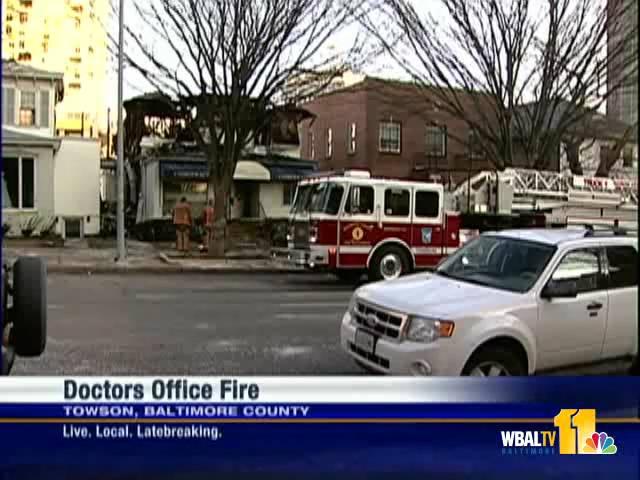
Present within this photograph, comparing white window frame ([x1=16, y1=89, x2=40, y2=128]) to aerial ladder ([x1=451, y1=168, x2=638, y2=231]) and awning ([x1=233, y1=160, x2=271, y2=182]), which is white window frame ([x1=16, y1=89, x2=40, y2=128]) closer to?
awning ([x1=233, y1=160, x2=271, y2=182])

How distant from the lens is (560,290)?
2971mm

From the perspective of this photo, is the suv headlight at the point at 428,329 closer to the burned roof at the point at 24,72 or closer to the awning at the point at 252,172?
the awning at the point at 252,172

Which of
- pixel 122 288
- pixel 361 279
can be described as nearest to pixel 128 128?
A: pixel 122 288

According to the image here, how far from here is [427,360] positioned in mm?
2984

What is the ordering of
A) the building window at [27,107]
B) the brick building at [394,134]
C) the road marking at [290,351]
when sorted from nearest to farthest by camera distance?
the building window at [27,107]
the road marking at [290,351]
the brick building at [394,134]

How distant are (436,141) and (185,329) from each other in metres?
1.35

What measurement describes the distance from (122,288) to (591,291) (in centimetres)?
227

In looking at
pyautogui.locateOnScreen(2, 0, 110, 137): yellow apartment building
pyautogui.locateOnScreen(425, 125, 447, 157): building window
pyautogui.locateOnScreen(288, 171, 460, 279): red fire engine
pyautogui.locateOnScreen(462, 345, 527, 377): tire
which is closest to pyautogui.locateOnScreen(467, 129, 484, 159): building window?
pyautogui.locateOnScreen(425, 125, 447, 157): building window

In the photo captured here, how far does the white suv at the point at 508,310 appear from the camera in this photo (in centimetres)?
265

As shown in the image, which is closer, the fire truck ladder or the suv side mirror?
the fire truck ladder

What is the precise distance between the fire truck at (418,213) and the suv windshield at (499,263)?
0.19ft

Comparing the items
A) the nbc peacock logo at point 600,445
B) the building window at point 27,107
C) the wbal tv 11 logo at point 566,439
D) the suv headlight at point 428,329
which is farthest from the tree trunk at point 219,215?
the nbc peacock logo at point 600,445

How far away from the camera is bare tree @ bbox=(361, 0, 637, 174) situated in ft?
9.78

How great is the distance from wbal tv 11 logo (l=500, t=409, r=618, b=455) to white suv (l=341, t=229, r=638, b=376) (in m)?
0.18
